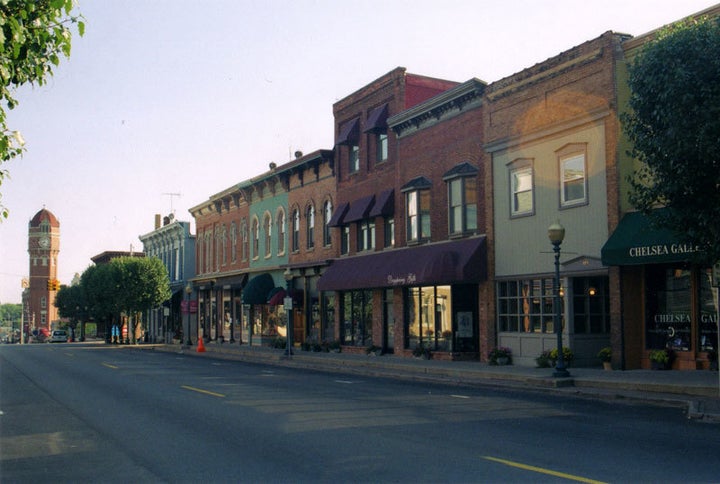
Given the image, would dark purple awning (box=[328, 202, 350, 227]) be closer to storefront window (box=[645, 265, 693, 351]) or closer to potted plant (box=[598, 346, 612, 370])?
potted plant (box=[598, 346, 612, 370])

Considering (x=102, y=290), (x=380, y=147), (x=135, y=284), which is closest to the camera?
(x=380, y=147)

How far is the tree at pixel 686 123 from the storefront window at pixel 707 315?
4.25m

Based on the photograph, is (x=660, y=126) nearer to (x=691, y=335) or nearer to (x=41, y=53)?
(x=691, y=335)

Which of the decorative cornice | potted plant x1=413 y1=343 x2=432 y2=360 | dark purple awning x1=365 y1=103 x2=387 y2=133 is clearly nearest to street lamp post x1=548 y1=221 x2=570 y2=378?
the decorative cornice

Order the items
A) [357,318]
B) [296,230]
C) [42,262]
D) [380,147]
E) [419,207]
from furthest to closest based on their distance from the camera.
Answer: [42,262], [296,230], [357,318], [380,147], [419,207]

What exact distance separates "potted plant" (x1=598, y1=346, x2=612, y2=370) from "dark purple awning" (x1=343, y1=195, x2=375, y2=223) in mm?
14162

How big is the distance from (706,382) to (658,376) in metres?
1.90

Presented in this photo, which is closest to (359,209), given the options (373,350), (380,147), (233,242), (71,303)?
(380,147)

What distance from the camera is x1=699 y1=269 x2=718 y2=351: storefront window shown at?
1920 cm

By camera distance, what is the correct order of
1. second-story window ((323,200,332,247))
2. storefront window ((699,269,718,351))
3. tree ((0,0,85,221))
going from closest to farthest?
tree ((0,0,85,221)) → storefront window ((699,269,718,351)) → second-story window ((323,200,332,247))

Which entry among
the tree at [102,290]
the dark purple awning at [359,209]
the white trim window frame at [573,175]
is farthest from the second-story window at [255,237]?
the white trim window frame at [573,175]

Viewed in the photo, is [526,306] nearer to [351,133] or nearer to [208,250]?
[351,133]

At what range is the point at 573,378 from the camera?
63.1ft

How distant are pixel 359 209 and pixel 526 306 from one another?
11.4 m
